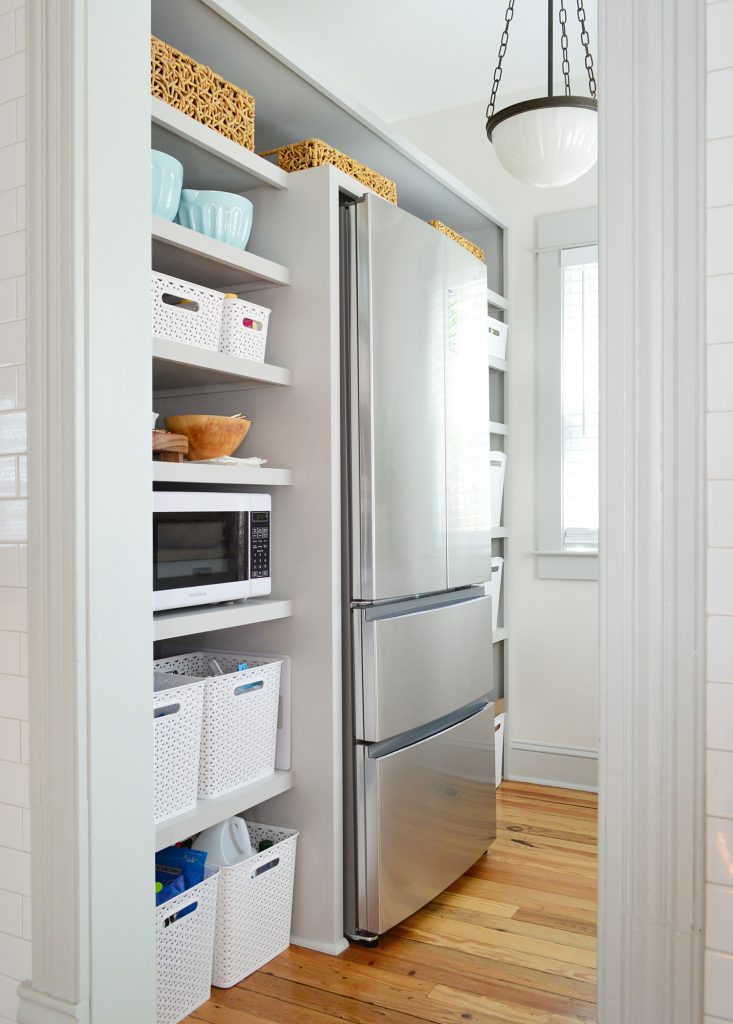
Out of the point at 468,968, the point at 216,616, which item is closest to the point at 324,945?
the point at 468,968

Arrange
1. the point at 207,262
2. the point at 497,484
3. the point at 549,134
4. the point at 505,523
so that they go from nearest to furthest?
1. the point at 207,262
2. the point at 549,134
3. the point at 497,484
4. the point at 505,523

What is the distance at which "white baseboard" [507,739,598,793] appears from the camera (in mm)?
3568

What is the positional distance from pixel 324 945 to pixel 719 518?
1.71 m

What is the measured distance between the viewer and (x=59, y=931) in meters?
1.43

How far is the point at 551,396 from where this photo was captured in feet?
12.1

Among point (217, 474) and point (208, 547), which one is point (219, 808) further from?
point (217, 474)

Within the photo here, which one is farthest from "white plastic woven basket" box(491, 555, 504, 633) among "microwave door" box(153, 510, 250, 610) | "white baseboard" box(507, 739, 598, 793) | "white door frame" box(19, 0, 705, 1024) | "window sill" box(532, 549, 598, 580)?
"white door frame" box(19, 0, 705, 1024)

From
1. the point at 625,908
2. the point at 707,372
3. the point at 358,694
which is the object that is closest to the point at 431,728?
the point at 358,694

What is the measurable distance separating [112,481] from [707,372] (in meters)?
0.94

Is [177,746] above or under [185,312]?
under

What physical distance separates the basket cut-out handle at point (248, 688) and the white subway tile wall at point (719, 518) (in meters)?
1.30

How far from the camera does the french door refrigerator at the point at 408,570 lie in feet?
7.49

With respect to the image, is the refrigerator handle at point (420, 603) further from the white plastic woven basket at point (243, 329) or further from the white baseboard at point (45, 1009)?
the white baseboard at point (45, 1009)

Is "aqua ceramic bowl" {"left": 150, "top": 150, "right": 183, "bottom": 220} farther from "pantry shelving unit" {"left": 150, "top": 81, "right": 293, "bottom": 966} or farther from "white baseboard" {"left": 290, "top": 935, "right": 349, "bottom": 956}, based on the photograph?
"white baseboard" {"left": 290, "top": 935, "right": 349, "bottom": 956}
